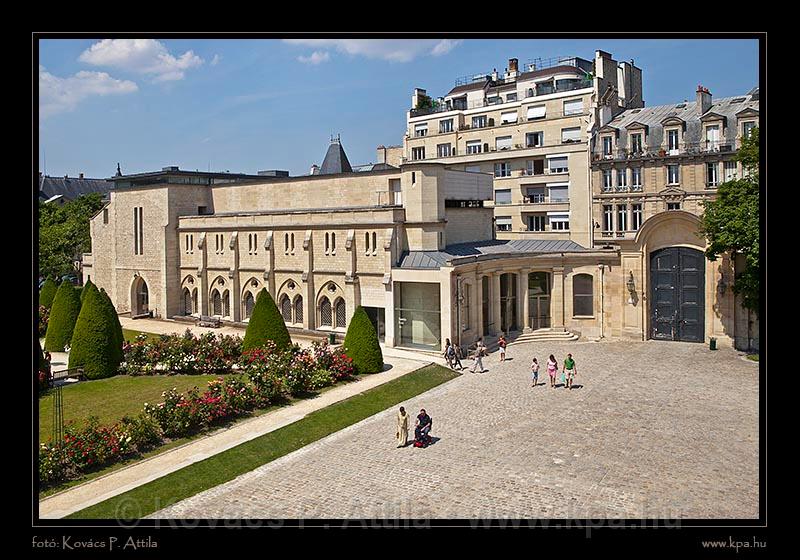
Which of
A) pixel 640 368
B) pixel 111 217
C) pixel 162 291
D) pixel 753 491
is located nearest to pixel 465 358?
pixel 640 368

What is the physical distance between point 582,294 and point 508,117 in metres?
20.5

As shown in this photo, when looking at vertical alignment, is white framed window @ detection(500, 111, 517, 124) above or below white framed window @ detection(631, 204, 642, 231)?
above

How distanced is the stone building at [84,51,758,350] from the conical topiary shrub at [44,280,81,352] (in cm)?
1133

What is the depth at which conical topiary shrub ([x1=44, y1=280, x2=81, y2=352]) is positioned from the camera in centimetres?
3841

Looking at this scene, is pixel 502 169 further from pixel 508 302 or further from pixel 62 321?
pixel 62 321

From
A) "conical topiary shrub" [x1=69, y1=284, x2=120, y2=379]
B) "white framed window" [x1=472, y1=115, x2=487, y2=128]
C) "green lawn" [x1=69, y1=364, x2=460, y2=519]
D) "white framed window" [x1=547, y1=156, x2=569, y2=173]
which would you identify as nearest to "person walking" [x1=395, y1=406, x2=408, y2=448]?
"green lawn" [x1=69, y1=364, x2=460, y2=519]

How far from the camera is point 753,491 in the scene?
59.5 feet

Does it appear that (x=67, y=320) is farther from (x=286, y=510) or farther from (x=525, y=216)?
(x=525, y=216)

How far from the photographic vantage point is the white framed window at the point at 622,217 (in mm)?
47281

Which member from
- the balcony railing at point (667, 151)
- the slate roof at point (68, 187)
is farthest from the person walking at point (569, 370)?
the slate roof at point (68, 187)

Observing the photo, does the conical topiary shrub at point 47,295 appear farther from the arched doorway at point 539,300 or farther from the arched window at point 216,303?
the arched doorway at point 539,300

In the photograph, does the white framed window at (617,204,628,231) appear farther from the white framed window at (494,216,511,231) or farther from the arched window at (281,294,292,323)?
the arched window at (281,294,292,323)

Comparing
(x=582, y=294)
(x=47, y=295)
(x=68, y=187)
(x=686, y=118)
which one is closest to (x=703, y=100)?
(x=686, y=118)

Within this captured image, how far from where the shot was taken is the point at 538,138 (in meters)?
54.0
